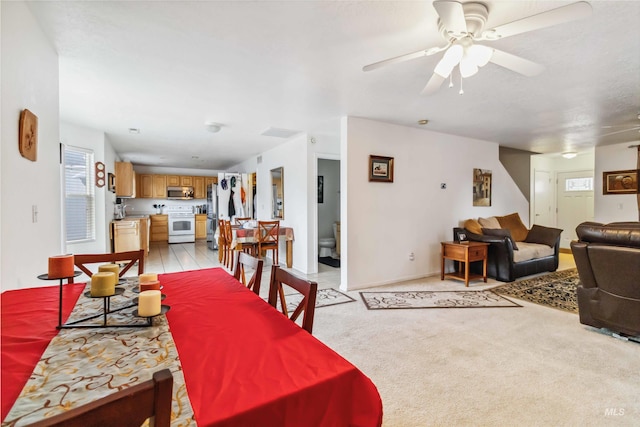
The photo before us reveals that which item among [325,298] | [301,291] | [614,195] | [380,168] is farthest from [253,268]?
[614,195]

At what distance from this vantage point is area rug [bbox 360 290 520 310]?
135 inches

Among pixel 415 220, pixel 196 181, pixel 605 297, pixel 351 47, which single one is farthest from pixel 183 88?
pixel 196 181

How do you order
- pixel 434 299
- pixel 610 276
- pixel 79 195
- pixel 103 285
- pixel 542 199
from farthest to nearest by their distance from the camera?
1. pixel 542 199
2. pixel 79 195
3. pixel 434 299
4. pixel 610 276
5. pixel 103 285

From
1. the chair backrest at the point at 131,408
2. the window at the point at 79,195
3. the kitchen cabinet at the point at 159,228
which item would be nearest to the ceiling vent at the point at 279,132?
the window at the point at 79,195

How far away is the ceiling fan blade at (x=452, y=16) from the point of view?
4.71 feet

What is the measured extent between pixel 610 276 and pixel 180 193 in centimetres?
964

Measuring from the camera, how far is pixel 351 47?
7.13ft

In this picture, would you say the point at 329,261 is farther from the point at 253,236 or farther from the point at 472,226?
the point at 472,226

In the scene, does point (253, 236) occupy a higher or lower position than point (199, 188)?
lower

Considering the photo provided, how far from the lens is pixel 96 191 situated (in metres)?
4.64

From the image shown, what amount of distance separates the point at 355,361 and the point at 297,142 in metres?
3.94

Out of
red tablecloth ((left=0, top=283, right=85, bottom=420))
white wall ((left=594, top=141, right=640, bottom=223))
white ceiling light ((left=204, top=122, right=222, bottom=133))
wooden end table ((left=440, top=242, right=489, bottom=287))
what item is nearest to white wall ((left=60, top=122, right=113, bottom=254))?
white ceiling light ((left=204, top=122, right=222, bottom=133))

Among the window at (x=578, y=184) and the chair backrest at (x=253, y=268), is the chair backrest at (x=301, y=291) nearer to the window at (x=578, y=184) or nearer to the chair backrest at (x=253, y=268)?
the chair backrest at (x=253, y=268)

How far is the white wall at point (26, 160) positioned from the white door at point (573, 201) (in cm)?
933
